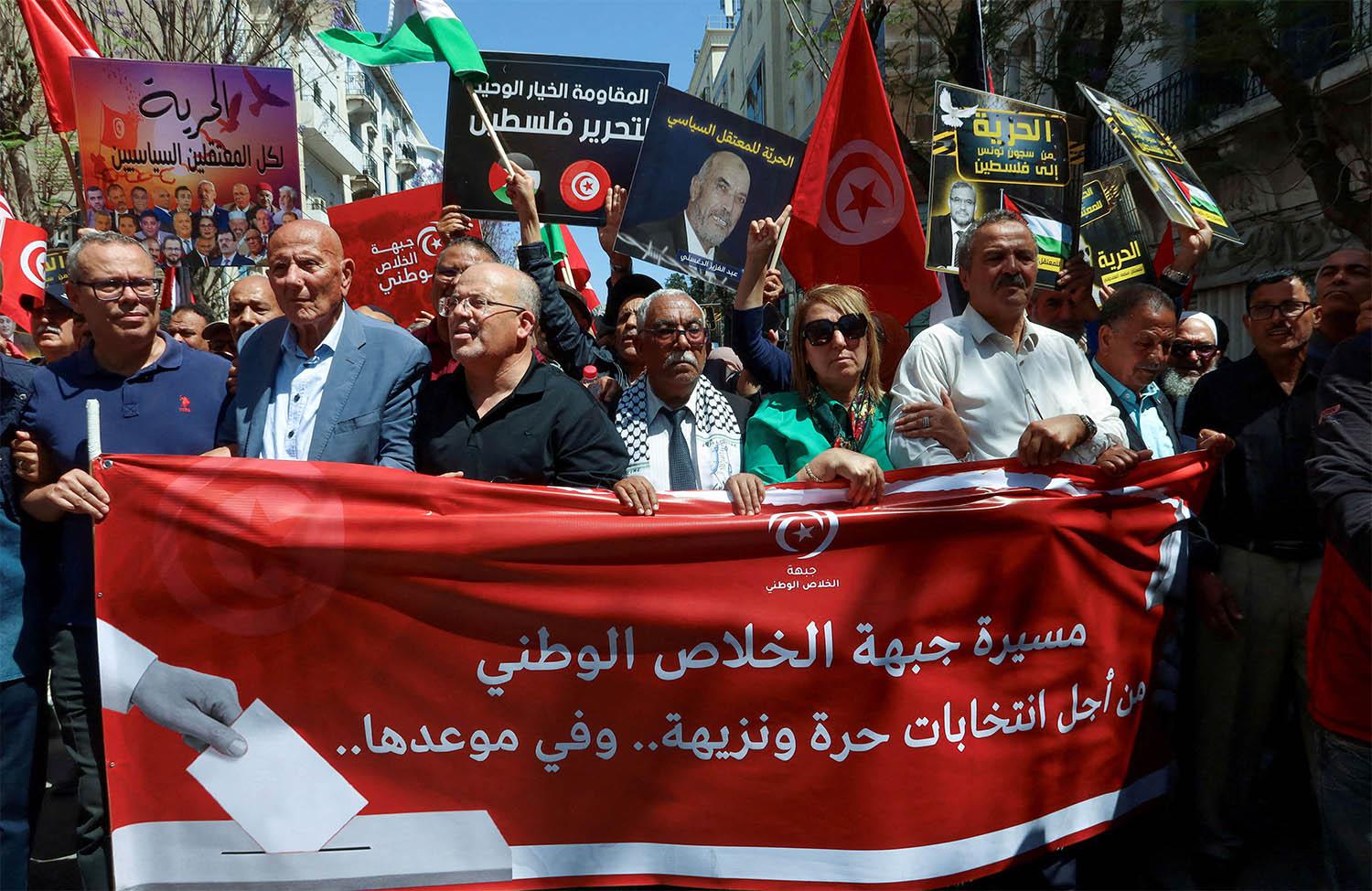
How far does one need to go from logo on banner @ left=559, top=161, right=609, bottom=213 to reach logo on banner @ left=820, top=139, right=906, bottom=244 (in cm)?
112

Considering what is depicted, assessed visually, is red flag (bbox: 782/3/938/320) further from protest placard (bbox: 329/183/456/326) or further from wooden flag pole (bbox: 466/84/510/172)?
protest placard (bbox: 329/183/456/326)

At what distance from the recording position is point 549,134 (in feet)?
17.1

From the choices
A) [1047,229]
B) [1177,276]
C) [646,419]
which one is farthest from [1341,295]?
[646,419]

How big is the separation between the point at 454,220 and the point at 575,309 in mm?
728

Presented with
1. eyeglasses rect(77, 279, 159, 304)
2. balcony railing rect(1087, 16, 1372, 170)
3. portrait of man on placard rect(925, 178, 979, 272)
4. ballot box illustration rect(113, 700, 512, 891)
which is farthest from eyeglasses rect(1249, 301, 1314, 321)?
balcony railing rect(1087, 16, 1372, 170)

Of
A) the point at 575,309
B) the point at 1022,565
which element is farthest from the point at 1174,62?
the point at 1022,565

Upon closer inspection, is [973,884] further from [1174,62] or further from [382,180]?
[382,180]

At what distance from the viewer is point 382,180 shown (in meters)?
54.2

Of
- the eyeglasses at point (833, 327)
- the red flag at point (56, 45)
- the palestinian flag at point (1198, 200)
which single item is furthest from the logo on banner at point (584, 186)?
the red flag at point (56, 45)

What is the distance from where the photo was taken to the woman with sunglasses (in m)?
3.48

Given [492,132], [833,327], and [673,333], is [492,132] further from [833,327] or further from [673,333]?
[833,327]

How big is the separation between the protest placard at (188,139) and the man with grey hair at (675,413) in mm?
3775

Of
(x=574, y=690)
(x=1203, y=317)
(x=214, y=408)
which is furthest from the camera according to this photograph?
(x=1203, y=317)

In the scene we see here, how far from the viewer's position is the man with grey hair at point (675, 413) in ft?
12.0
